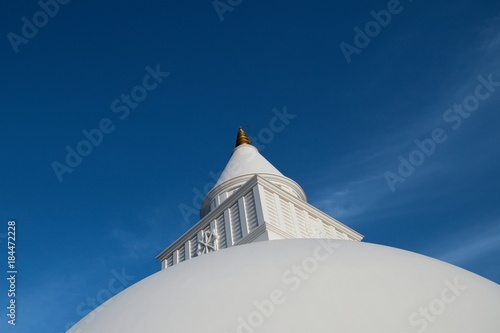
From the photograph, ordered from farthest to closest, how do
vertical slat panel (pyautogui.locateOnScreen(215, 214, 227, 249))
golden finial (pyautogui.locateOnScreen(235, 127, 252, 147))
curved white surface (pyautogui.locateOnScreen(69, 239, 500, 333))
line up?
golden finial (pyautogui.locateOnScreen(235, 127, 252, 147)), vertical slat panel (pyautogui.locateOnScreen(215, 214, 227, 249)), curved white surface (pyautogui.locateOnScreen(69, 239, 500, 333))

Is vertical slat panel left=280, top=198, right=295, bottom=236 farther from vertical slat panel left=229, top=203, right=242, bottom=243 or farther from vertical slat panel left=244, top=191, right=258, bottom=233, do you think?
vertical slat panel left=229, top=203, right=242, bottom=243

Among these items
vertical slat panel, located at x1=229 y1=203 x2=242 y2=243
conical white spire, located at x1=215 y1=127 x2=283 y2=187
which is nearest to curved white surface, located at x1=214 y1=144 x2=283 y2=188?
conical white spire, located at x1=215 y1=127 x2=283 y2=187

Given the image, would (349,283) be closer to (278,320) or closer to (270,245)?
(278,320)

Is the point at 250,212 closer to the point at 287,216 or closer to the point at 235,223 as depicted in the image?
the point at 235,223

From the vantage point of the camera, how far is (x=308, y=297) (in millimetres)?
4887

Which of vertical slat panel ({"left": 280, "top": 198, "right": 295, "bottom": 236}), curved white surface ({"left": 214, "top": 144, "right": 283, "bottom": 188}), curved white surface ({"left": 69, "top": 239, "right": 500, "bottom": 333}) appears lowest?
curved white surface ({"left": 69, "top": 239, "right": 500, "bottom": 333})

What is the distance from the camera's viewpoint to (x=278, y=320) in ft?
14.9

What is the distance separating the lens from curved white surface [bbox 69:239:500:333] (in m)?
4.54

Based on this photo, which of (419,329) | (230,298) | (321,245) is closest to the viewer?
(419,329)

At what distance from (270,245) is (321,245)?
0.77 m

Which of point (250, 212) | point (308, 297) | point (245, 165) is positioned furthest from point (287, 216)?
point (308, 297)

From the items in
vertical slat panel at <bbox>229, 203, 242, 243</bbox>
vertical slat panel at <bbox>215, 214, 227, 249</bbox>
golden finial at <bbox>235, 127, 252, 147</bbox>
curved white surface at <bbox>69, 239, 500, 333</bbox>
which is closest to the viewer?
curved white surface at <bbox>69, 239, 500, 333</bbox>

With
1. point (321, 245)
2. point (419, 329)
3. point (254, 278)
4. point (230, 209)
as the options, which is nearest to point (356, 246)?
point (321, 245)

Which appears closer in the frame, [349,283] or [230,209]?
[349,283]
